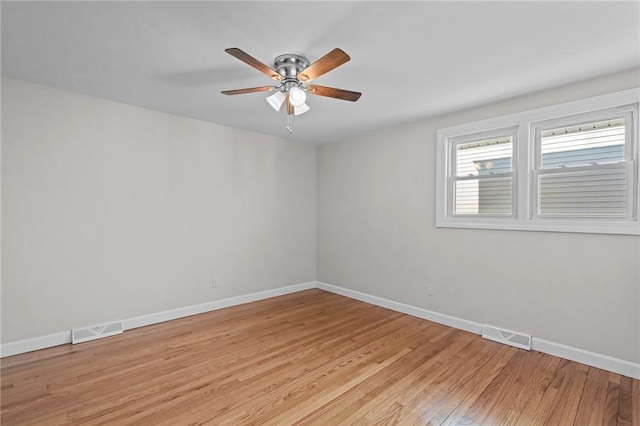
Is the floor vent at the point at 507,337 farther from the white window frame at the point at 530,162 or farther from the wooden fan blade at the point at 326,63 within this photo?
the wooden fan blade at the point at 326,63

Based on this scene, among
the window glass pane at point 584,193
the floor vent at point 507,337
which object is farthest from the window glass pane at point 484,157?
the floor vent at point 507,337

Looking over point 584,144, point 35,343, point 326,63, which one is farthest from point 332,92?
point 35,343

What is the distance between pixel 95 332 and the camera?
122 inches

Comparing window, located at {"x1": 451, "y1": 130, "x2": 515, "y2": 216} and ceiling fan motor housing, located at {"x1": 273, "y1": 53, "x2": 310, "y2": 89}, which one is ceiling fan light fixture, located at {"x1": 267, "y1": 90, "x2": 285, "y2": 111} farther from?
window, located at {"x1": 451, "y1": 130, "x2": 515, "y2": 216}

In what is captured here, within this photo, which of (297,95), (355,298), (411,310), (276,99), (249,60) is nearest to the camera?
(249,60)

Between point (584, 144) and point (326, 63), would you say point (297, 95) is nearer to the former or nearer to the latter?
point (326, 63)

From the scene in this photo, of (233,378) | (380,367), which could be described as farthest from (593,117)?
(233,378)

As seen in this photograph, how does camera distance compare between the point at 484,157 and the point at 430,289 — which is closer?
the point at 484,157

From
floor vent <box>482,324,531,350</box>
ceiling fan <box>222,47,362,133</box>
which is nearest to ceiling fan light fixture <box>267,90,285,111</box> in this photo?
ceiling fan <box>222,47,362,133</box>

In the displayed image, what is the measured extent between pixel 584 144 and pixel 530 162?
419 millimetres

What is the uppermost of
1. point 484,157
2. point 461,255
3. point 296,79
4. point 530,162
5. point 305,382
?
point 296,79

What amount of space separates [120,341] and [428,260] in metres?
3.45

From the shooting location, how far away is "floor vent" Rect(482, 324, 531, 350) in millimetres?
2947

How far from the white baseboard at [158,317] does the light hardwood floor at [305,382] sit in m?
0.09
